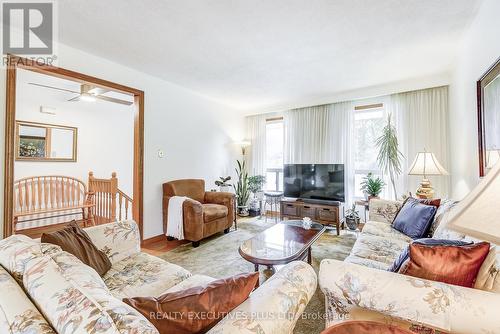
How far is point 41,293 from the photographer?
73cm

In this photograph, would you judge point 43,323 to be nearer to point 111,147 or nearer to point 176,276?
point 176,276

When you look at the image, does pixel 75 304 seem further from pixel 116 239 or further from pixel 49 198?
pixel 49 198

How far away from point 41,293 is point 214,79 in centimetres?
339

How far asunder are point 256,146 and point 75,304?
15.9 feet

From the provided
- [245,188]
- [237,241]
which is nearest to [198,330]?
[237,241]

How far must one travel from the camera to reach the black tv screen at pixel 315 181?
13.0ft

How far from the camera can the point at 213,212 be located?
337cm

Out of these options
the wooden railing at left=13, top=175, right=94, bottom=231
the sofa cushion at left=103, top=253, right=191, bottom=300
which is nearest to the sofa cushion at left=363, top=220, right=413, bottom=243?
the sofa cushion at left=103, top=253, right=191, bottom=300

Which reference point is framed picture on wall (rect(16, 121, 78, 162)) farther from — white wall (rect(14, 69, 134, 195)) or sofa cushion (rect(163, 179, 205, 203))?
sofa cushion (rect(163, 179, 205, 203))

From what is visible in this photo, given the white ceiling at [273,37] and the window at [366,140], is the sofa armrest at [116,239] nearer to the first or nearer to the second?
the white ceiling at [273,37]

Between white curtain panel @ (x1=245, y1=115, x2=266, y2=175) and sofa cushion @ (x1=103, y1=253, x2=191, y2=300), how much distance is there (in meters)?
3.77

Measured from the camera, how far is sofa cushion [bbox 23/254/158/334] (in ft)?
1.89

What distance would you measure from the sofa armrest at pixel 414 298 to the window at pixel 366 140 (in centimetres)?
332

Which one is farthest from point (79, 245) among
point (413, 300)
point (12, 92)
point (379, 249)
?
point (379, 249)
